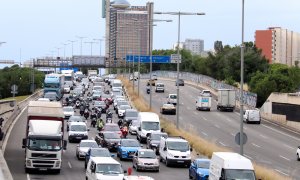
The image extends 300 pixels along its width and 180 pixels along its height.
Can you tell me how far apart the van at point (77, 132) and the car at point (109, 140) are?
9.32 feet

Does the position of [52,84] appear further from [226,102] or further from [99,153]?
[99,153]

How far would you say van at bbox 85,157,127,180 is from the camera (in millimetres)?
27544

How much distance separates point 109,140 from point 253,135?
68.1 ft

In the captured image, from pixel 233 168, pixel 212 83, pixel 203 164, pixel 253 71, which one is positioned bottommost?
pixel 212 83

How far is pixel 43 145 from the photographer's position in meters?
32.8

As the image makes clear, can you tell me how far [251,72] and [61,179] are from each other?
10122 cm

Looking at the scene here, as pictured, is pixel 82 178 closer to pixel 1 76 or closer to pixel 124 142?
pixel 124 142

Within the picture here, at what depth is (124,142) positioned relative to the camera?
41.3 m

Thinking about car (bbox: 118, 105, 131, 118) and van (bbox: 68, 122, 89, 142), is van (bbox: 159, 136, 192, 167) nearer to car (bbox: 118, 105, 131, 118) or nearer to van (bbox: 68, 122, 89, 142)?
van (bbox: 68, 122, 89, 142)

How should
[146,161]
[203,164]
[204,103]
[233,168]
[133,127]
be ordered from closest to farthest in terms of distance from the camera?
[233,168]
[203,164]
[146,161]
[133,127]
[204,103]

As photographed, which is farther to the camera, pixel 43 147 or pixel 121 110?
pixel 121 110

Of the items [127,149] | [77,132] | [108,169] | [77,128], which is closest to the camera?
[108,169]

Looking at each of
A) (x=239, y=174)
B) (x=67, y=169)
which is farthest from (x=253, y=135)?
(x=239, y=174)

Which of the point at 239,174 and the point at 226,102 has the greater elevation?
the point at 239,174
